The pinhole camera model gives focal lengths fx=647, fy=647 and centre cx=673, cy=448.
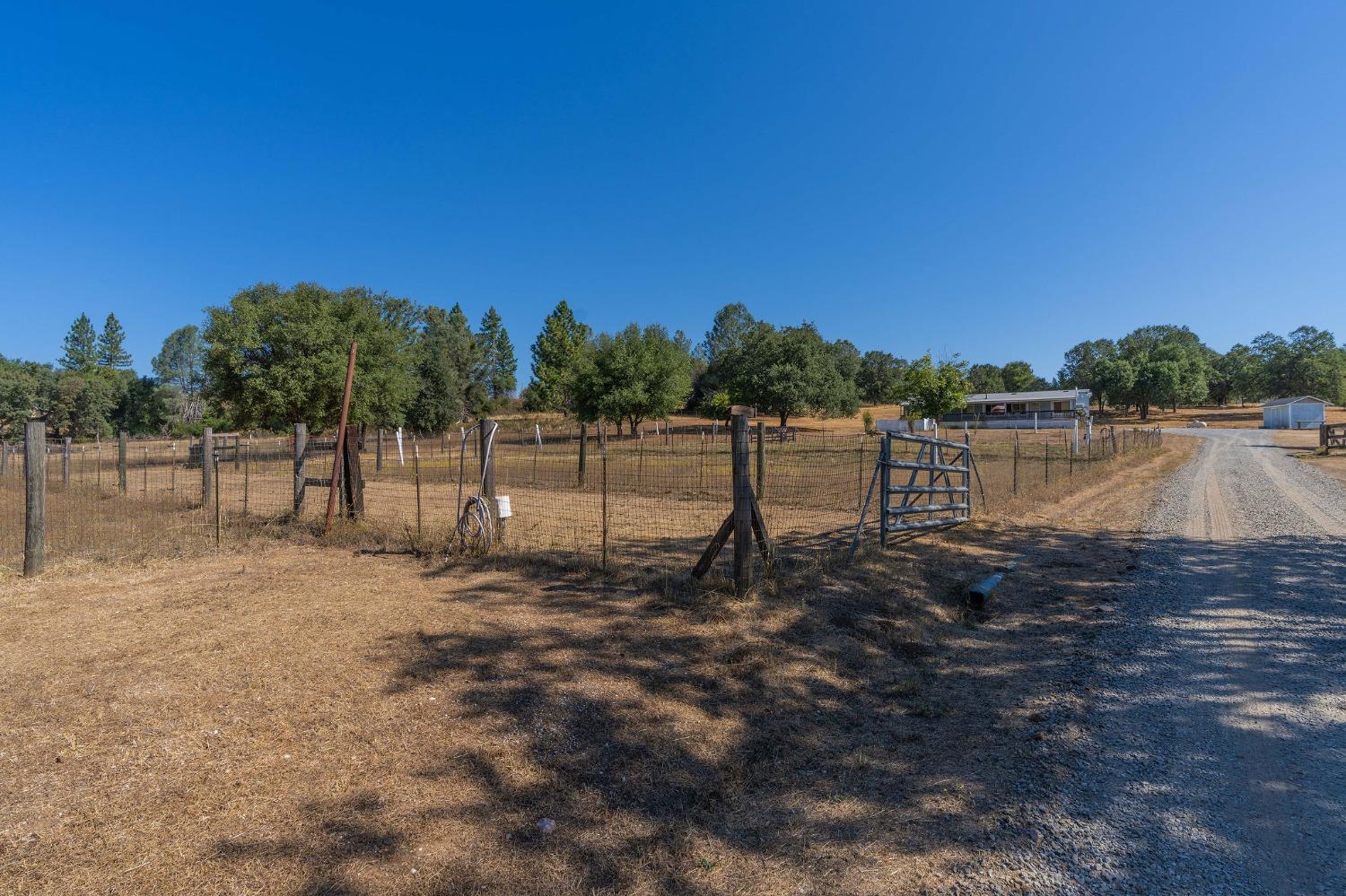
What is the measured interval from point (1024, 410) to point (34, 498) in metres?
89.2

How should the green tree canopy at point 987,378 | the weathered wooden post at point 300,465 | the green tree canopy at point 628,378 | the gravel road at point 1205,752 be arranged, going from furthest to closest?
the green tree canopy at point 987,378 → the green tree canopy at point 628,378 → the weathered wooden post at point 300,465 → the gravel road at point 1205,752

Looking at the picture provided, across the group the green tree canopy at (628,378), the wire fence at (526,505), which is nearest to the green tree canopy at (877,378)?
the green tree canopy at (628,378)

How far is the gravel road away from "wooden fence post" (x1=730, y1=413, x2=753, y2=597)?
2724 millimetres

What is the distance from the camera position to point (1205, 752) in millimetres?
3506

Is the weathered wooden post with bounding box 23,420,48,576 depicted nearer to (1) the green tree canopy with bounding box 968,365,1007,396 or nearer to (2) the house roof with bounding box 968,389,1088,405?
(2) the house roof with bounding box 968,389,1088,405

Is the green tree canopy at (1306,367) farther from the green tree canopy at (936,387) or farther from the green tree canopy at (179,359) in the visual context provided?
the green tree canopy at (179,359)

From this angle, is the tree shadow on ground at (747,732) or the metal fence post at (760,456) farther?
the metal fence post at (760,456)

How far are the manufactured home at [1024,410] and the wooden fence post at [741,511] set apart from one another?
66.4 m

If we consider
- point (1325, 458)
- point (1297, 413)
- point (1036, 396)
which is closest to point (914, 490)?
point (1325, 458)

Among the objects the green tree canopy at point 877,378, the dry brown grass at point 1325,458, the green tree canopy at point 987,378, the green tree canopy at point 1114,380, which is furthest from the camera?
the green tree canopy at point 987,378

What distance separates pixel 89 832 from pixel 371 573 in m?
4.50

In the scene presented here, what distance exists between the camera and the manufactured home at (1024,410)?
66875 millimetres

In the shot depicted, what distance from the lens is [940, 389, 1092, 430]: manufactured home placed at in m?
Result: 66.9

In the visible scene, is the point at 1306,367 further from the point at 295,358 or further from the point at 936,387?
the point at 295,358
